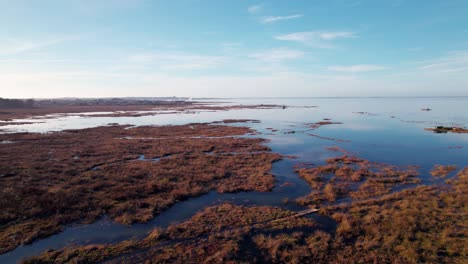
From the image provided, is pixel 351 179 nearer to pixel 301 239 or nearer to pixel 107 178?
pixel 301 239

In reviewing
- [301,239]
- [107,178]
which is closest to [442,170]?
[301,239]

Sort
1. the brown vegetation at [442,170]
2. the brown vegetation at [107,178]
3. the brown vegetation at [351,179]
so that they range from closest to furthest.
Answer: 1. the brown vegetation at [107,178]
2. the brown vegetation at [351,179]
3. the brown vegetation at [442,170]

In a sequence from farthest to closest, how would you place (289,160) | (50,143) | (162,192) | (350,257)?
(50,143) → (289,160) → (162,192) → (350,257)

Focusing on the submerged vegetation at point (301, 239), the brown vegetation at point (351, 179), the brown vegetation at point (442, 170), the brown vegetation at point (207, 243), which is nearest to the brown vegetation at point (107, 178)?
the brown vegetation at point (207, 243)

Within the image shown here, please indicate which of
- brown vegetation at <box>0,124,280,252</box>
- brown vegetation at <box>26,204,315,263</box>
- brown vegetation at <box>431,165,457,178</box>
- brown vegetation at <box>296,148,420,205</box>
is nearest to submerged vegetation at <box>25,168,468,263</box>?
brown vegetation at <box>26,204,315,263</box>

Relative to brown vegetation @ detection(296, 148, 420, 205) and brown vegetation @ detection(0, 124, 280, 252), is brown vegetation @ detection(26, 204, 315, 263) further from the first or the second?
brown vegetation @ detection(296, 148, 420, 205)

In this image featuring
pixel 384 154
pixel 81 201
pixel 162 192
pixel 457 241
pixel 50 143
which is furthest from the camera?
pixel 50 143

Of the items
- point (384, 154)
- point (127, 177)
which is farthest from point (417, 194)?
point (127, 177)

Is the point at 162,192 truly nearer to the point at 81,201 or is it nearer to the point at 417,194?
the point at 81,201

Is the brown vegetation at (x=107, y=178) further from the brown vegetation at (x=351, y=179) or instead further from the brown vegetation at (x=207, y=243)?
the brown vegetation at (x=351, y=179)
